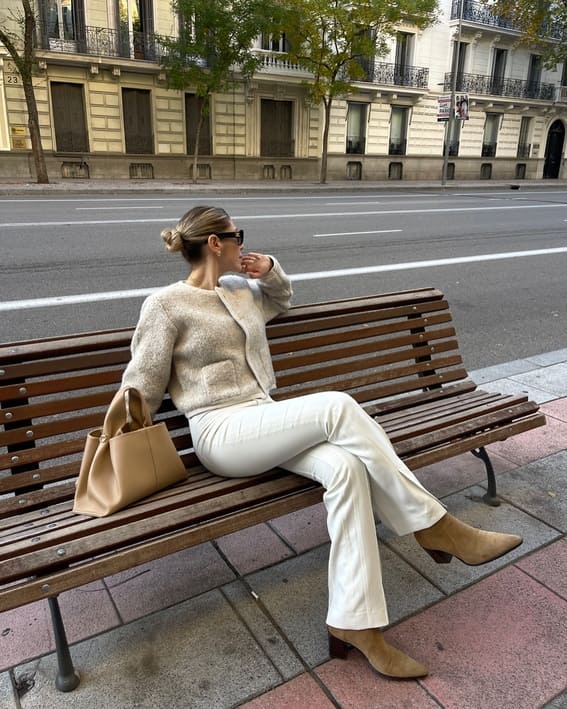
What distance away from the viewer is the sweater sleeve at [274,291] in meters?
2.88

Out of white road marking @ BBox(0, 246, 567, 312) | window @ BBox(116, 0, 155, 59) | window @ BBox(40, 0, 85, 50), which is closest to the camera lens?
white road marking @ BBox(0, 246, 567, 312)

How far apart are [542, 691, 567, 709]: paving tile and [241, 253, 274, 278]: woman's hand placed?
77.3 inches

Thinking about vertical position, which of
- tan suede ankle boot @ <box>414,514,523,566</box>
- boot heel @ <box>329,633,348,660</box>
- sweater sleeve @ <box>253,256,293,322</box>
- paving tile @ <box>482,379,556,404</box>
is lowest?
paving tile @ <box>482,379,556,404</box>

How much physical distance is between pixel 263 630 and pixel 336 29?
28.2 m

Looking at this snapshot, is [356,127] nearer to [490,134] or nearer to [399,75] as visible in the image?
[399,75]

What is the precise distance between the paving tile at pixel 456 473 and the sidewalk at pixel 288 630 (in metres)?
0.28

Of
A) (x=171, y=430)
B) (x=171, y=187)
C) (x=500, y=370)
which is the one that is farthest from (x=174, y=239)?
(x=171, y=187)

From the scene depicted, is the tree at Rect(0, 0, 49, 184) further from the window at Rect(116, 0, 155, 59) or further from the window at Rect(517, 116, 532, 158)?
the window at Rect(517, 116, 532, 158)

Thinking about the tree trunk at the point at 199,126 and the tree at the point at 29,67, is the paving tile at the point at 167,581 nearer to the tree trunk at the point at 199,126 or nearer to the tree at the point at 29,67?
the tree at the point at 29,67

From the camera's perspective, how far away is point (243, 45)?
2480cm

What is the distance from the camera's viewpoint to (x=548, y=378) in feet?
15.8

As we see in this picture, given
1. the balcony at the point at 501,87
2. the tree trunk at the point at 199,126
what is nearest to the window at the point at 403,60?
the balcony at the point at 501,87

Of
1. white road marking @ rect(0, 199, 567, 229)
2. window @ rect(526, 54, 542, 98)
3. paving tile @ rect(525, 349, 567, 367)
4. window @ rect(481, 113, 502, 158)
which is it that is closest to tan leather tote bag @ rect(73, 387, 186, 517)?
paving tile @ rect(525, 349, 567, 367)

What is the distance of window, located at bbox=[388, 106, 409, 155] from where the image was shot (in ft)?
112
